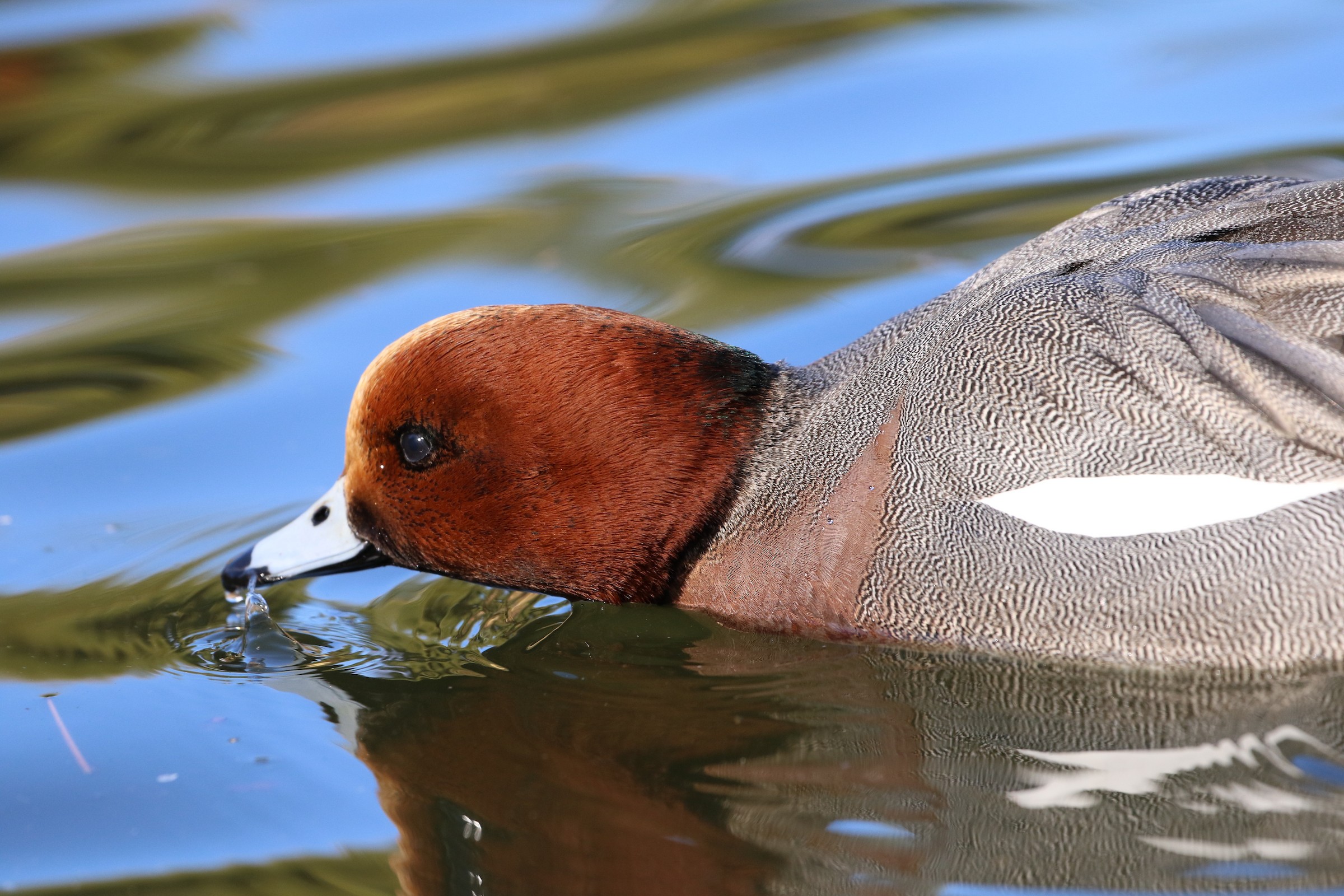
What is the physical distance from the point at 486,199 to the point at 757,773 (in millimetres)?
4179

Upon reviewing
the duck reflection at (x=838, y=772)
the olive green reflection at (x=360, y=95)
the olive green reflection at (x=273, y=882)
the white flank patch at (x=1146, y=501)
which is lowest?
the olive green reflection at (x=273, y=882)

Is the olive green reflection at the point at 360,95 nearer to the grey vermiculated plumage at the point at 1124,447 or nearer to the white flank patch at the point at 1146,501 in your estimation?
the grey vermiculated plumage at the point at 1124,447

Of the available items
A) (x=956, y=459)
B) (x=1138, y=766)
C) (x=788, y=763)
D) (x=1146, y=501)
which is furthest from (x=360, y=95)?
(x=1138, y=766)

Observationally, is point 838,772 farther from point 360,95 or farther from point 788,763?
point 360,95

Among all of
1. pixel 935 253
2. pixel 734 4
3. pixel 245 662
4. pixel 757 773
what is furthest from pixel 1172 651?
pixel 734 4

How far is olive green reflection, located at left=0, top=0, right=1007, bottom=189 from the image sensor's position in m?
7.81

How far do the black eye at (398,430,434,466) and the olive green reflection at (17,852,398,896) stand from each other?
1009 millimetres

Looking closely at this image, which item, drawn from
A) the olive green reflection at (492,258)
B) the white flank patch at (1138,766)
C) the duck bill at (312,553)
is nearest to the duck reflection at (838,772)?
the white flank patch at (1138,766)

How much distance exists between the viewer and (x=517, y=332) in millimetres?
3988

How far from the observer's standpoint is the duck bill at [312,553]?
166 inches

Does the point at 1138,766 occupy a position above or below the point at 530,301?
below

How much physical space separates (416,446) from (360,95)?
451 centimetres

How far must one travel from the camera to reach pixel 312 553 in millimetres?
4223

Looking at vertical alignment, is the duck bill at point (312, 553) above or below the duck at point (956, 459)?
below
